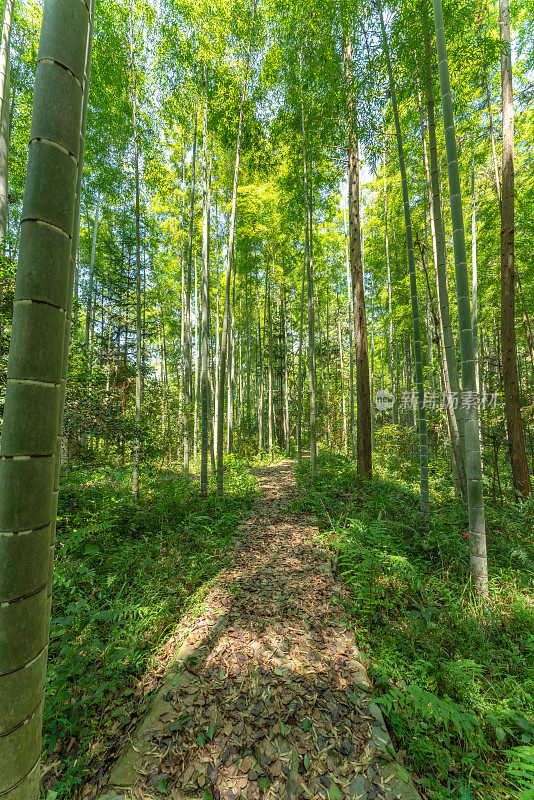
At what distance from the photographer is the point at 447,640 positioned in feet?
8.29

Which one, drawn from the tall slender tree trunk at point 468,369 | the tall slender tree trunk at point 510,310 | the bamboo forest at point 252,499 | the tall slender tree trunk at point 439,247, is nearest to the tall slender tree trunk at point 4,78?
the bamboo forest at point 252,499

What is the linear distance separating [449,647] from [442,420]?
26.0 feet

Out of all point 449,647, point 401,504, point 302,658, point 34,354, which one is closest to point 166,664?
point 302,658

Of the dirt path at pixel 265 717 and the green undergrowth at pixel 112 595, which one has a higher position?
the green undergrowth at pixel 112 595

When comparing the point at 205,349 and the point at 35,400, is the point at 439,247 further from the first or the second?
the point at 35,400

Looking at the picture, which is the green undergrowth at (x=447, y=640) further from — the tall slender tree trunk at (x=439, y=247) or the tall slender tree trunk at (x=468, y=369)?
the tall slender tree trunk at (x=439, y=247)

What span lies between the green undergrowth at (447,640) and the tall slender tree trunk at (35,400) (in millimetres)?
2171

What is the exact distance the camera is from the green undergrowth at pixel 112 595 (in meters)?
1.92

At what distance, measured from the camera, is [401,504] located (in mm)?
5410

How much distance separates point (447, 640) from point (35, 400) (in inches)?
135

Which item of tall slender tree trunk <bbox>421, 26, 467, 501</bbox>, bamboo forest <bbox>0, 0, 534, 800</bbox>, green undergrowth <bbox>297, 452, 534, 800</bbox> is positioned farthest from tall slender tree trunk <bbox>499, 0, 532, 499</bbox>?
tall slender tree trunk <bbox>421, 26, 467, 501</bbox>

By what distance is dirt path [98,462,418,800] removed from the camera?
167 centimetres

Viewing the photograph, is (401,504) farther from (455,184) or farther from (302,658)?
(455,184)

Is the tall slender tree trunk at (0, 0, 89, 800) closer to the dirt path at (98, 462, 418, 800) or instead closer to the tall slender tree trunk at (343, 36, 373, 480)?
the dirt path at (98, 462, 418, 800)
